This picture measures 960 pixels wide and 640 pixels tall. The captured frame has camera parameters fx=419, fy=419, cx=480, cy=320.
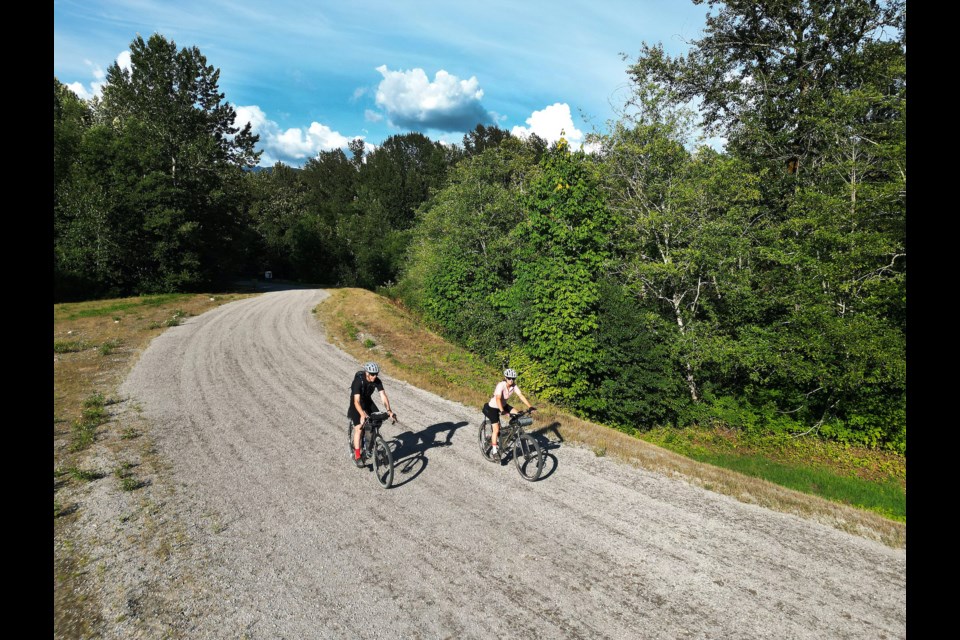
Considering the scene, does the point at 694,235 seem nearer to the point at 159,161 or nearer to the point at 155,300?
the point at 155,300

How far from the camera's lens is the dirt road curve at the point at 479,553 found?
5816mm

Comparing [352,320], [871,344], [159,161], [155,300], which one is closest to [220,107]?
[159,161]

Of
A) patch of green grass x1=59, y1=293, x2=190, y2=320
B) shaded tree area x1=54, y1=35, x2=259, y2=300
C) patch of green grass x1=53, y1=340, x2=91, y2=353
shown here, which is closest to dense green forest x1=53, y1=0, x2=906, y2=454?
patch of green grass x1=53, y1=340, x2=91, y2=353

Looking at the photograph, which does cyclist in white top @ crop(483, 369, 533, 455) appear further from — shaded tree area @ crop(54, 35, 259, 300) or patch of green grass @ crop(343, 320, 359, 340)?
shaded tree area @ crop(54, 35, 259, 300)

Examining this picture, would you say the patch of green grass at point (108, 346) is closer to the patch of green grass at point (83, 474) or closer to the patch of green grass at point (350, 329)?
the patch of green grass at point (350, 329)

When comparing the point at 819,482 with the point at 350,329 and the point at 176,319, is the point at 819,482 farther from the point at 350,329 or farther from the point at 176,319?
the point at 176,319

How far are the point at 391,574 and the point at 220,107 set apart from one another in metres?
55.9

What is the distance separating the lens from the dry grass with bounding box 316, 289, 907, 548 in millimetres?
8672

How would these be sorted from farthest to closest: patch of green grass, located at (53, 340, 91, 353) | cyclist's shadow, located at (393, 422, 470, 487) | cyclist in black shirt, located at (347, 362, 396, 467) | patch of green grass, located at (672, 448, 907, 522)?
patch of green grass, located at (53, 340, 91, 353)
patch of green grass, located at (672, 448, 907, 522)
cyclist's shadow, located at (393, 422, 470, 487)
cyclist in black shirt, located at (347, 362, 396, 467)

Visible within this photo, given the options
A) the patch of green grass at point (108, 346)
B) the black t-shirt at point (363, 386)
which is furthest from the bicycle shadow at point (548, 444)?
the patch of green grass at point (108, 346)

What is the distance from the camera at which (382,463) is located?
9484 mm

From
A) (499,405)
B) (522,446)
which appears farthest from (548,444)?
(499,405)

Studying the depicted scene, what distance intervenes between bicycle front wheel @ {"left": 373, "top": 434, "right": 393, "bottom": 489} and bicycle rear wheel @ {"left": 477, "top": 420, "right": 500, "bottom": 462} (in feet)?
8.82

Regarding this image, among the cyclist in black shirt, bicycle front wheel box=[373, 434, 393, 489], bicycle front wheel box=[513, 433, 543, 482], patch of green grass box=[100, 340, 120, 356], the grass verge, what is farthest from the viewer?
patch of green grass box=[100, 340, 120, 356]
